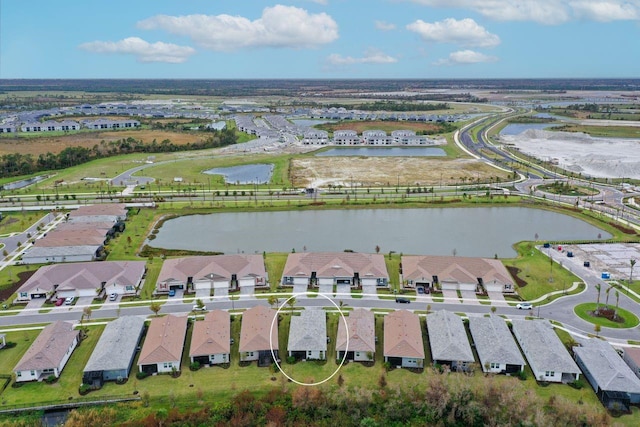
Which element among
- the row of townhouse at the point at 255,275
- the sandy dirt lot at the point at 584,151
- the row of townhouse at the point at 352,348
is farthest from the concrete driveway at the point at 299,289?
the sandy dirt lot at the point at 584,151

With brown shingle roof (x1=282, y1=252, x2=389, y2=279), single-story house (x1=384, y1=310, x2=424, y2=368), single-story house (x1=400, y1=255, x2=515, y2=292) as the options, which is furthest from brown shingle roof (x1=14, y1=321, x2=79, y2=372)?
single-story house (x1=400, y1=255, x2=515, y2=292)

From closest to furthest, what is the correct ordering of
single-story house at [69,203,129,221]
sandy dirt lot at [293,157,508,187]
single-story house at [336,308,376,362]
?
1. single-story house at [336,308,376,362]
2. single-story house at [69,203,129,221]
3. sandy dirt lot at [293,157,508,187]

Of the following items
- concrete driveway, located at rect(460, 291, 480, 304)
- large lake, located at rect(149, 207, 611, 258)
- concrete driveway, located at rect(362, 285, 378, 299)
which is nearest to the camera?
concrete driveway, located at rect(460, 291, 480, 304)

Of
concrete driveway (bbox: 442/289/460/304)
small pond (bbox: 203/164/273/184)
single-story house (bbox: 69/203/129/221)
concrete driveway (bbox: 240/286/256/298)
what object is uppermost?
small pond (bbox: 203/164/273/184)

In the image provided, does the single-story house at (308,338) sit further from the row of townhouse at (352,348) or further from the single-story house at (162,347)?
the single-story house at (162,347)

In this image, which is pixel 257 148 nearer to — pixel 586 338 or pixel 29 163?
pixel 29 163

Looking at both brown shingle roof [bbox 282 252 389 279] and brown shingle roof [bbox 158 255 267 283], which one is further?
brown shingle roof [bbox 282 252 389 279]

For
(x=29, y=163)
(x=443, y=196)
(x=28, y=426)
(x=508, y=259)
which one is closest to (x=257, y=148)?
(x=29, y=163)

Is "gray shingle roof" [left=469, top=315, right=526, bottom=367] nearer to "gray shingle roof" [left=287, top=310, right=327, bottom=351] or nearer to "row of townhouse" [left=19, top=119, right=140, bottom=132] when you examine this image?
"gray shingle roof" [left=287, top=310, right=327, bottom=351]
